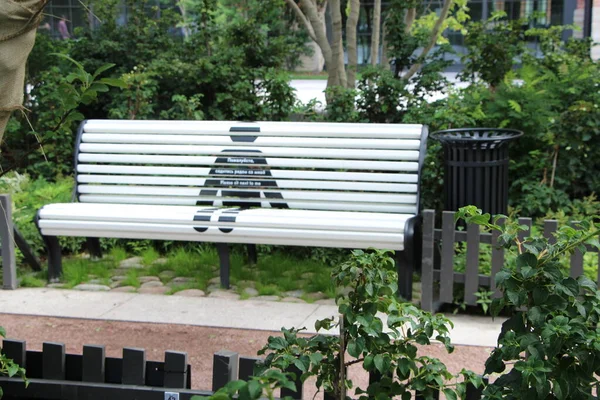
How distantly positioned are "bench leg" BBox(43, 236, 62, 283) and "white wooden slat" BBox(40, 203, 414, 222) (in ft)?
0.78

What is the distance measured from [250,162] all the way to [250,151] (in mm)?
88

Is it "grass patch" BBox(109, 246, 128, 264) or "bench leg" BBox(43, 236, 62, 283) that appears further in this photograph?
"grass patch" BBox(109, 246, 128, 264)

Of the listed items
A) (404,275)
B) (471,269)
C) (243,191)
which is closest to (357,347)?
(471,269)

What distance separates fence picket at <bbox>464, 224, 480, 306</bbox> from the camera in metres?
5.39

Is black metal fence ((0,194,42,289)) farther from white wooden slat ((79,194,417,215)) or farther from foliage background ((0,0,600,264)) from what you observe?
white wooden slat ((79,194,417,215))

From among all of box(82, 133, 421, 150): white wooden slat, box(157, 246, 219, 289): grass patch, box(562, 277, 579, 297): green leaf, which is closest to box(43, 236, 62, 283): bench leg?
box(157, 246, 219, 289): grass patch

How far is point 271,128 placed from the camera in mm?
6590

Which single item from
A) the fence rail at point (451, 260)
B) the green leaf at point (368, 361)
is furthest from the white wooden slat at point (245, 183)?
the green leaf at point (368, 361)

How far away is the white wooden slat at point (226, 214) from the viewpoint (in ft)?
18.8

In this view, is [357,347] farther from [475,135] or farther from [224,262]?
[475,135]

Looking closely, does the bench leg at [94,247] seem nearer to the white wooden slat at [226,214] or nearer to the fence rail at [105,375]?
the white wooden slat at [226,214]

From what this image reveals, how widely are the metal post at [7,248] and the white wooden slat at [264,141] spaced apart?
1.06 m

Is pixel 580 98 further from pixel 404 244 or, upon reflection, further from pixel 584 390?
pixel 584 390

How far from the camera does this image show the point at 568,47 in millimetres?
9172
